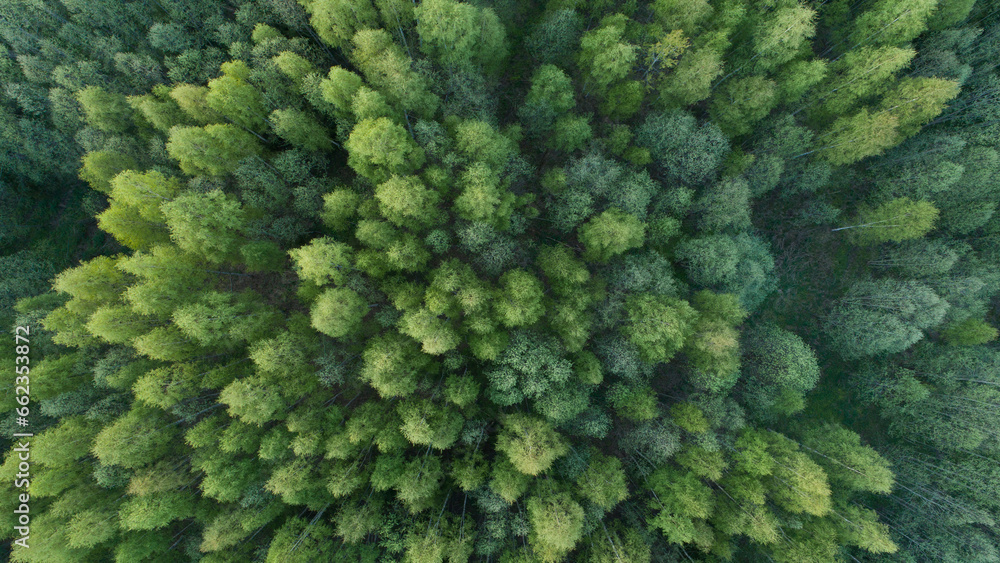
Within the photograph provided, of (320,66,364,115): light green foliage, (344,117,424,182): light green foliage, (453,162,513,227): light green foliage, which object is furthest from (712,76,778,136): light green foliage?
→ (320,66,364,115): light green foliage

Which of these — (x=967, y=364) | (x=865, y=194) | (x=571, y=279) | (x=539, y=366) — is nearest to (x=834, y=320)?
(x=967, y=364)

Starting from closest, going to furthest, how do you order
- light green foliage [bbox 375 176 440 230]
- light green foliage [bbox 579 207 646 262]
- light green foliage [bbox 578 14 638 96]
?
light green foliage [bbox 375 176 440 230] → light green foliage [bbox 579 207 646 262] → light green foliage [bbox 578 14 638 96]

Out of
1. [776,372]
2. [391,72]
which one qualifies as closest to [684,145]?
[776,372]

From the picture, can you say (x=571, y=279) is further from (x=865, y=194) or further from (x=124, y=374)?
(x=124, y=374)

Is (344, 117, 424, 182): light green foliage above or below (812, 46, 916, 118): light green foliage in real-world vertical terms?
above

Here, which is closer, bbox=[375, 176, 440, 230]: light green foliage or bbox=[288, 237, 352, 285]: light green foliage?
bbox=[288, 237, 352, 285]: light green foliage

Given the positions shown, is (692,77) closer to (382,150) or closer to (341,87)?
(382,150)

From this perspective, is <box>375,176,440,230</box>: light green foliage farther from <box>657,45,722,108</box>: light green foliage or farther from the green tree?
the green tree

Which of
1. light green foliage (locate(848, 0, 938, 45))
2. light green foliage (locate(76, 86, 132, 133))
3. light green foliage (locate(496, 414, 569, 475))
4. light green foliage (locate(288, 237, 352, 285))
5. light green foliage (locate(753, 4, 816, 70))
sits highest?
light green foliage (locate(76, 86, 132, 133))
